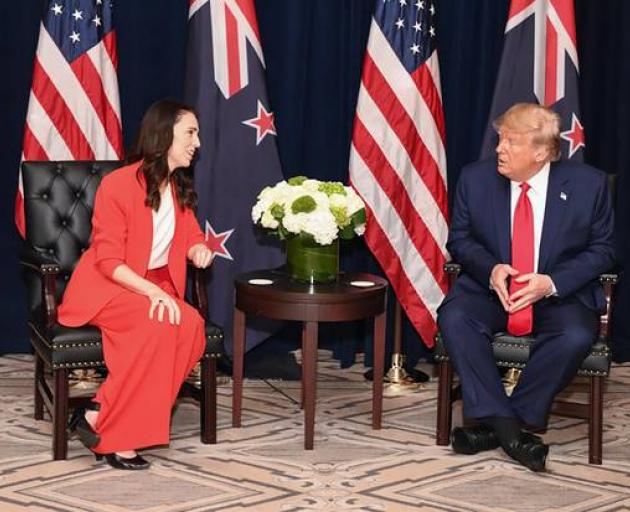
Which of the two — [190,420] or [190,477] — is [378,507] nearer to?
[190,477]

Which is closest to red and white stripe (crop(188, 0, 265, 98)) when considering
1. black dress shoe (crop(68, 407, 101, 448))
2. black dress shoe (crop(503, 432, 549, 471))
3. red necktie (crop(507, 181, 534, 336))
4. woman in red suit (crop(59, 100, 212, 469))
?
woman in red suit (crop(59, 100, 212, 469))

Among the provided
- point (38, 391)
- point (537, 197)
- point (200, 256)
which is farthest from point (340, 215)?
point (38, 391)

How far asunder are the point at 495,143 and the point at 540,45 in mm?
511

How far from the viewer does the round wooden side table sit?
4746mm

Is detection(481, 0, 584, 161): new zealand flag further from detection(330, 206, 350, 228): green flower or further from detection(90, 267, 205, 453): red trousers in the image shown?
detection(90, 267, 205, 453): red trousers

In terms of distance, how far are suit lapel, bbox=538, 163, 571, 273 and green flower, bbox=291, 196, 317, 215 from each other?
905 millimetres

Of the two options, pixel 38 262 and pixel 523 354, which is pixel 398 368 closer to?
pixel 523 354

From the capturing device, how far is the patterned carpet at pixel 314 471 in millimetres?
4168

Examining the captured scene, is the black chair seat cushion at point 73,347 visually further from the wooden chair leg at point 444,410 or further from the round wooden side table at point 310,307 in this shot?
the wooden chair leg at point 444,410

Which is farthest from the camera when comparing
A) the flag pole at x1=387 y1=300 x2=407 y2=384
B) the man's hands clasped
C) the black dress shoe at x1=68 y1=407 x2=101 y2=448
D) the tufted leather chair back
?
the flag pole at x1=387 y1=300 x2=407 y2=384

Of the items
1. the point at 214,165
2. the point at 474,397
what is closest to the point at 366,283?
the point at 474,397

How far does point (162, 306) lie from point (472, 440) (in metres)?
1.29

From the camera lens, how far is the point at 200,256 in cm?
484

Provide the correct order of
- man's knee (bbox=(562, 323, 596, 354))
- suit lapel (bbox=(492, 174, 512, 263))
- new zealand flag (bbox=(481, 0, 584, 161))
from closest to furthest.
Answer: man's knee (bbox=(562, 323, 596, 354)) → suit lapel (bbox=(492, 174, 512, 263)) → new zealand flag (bbox=(481, 0, 584, 161))
